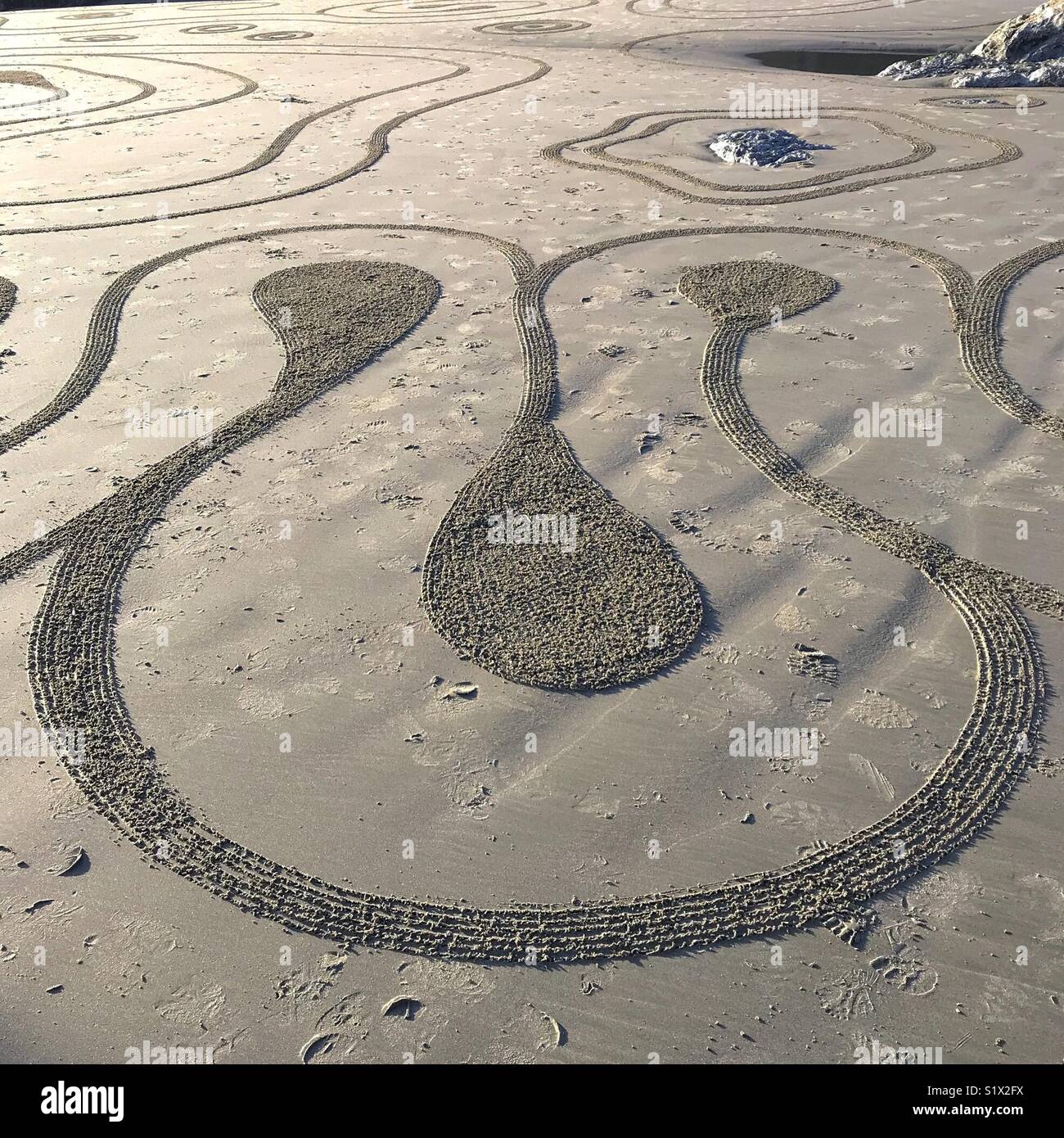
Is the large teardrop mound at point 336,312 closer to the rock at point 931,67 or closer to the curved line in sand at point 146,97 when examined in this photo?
the curved line in sand at point 146,97

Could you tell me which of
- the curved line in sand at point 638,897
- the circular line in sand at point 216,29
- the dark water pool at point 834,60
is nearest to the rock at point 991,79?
the dark water pool at point 834,60

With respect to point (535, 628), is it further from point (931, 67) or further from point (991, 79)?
point (931, 67)

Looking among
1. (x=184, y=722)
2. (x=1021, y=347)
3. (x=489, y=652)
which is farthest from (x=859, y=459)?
(x=184, y=722)

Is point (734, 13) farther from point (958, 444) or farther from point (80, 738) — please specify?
point (80, 738)

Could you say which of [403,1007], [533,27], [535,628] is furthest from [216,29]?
[403,1007]

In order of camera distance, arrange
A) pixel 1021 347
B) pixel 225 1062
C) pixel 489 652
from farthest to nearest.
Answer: pixel 1021 347
pixel 489 652
pixel 225 1062

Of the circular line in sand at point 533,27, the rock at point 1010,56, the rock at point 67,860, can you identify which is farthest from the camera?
the circular line in sand at point 533,27
